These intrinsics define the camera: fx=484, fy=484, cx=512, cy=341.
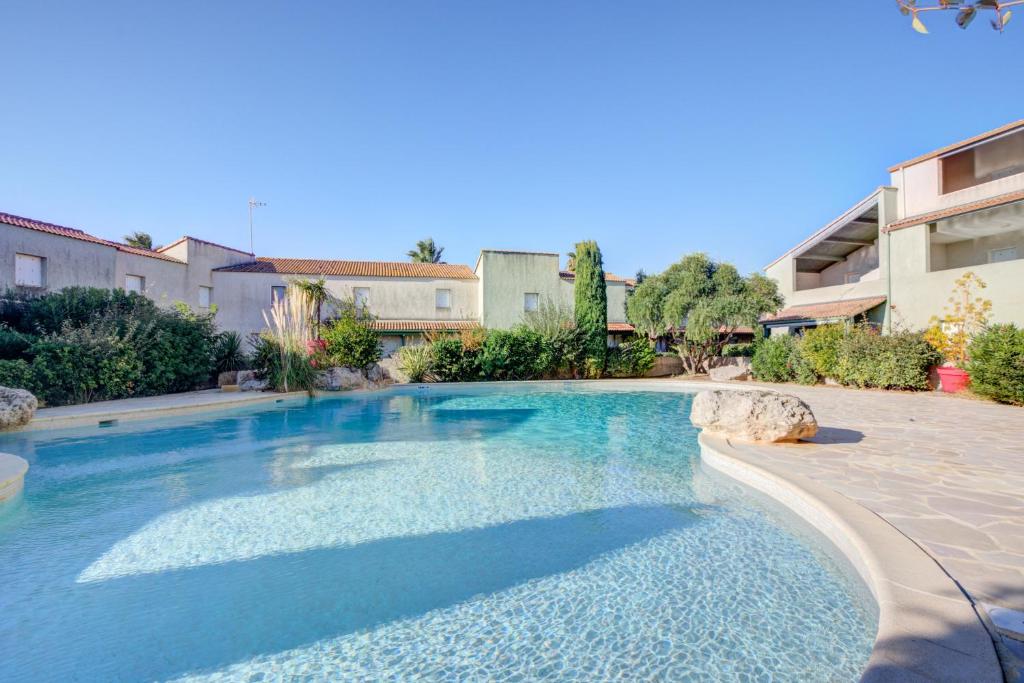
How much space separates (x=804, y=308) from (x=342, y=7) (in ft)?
72.8

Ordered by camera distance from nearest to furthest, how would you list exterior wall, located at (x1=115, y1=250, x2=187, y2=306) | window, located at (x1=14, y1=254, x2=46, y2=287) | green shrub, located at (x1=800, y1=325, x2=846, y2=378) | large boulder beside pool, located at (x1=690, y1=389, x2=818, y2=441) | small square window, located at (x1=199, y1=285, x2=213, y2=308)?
large boulder beside pool, located at (x1=690, y1=389, x2=818, y2=441) → green shrub, located at (x1=800, y1=325, x2=846, y2=378) → window, located at (x1=14, y1=254, x2=46, y2=287) → exterior wall, located at (x1=115, y1=250, x2=187, y2=306) → small square window, located at (x1=199, y1=285, x2=213, y2=308)

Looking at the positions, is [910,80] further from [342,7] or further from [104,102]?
[104,102]

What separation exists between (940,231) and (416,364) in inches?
758

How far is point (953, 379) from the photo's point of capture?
12.3 meters

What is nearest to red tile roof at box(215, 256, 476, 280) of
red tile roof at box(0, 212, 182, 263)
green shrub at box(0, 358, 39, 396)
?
red tile roof at box(0, 212, 182, 263)

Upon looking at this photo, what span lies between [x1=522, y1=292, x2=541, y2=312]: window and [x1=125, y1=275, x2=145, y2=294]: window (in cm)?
1706

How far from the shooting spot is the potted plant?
1239 cm

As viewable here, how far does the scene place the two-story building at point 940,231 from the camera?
14.9 meters

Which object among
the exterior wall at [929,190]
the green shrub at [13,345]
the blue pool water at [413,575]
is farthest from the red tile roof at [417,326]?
the exterior wall at [929,190]

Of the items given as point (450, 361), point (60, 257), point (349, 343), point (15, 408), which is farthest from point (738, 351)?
point (60, 257)

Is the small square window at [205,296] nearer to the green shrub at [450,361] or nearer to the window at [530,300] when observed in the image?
the green shrub at [450,361]

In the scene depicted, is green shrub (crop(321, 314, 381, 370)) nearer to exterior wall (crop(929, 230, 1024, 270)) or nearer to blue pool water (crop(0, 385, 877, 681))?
blue pool water (crop(0, 385, 877, 681))

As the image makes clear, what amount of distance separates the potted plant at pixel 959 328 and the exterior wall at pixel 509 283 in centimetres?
1536

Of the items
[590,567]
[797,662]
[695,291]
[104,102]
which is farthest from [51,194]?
[695,291]
